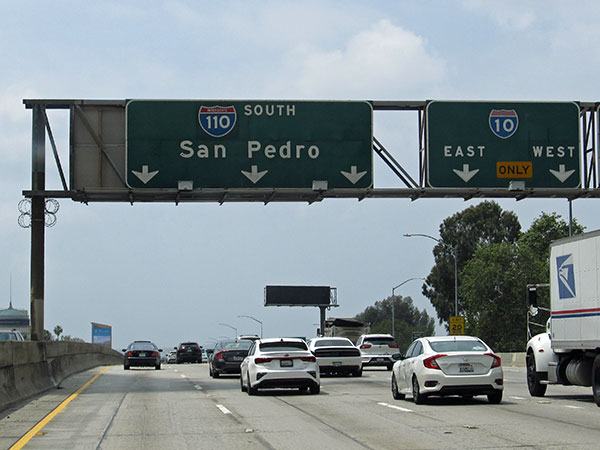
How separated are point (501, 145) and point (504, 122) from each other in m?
0.75

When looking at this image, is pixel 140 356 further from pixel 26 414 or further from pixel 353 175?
pixel 26 414

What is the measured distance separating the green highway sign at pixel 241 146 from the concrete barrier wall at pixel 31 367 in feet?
19.2

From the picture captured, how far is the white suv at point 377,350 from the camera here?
42.4 metres

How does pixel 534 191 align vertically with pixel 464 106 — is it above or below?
below

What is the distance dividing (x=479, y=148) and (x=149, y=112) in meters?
9.98

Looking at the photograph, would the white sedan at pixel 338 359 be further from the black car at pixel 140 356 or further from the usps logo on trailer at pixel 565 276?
the black car at pixel 140 356

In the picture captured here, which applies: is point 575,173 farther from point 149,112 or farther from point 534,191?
point 149,112

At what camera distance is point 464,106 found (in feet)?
95.1

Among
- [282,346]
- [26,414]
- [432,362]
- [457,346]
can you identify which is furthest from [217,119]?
[26,414]

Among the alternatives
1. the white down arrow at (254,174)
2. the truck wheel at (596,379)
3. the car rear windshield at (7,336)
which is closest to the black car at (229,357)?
the car rear windshield at (7,336)

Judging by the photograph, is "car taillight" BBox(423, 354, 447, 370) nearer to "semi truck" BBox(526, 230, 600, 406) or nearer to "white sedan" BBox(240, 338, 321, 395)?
"semi truck" BBox(526, 230, 600, 406)

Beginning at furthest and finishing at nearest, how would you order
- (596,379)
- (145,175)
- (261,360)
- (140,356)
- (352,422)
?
(140,356) → (145,175) → (261,360) → (596,379) → (352,422)

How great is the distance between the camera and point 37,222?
92.0ft

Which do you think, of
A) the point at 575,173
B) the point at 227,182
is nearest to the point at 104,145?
→ the point at 227,182
